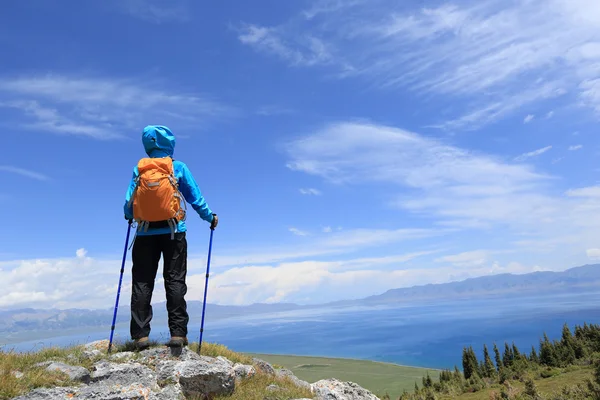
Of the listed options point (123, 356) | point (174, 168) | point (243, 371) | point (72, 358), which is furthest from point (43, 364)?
point (174, 168)

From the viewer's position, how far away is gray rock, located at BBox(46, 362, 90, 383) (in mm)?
5750

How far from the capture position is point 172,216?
23.1 ft

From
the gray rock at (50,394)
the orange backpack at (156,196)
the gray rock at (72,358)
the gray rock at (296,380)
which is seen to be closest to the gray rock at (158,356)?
the gray rock at (72,358)

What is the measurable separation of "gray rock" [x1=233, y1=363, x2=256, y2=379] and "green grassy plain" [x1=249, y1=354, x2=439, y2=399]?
11075 centimetres

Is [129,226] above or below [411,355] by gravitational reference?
above

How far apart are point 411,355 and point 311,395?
214 metres

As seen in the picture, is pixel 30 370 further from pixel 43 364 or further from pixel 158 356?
pixel 158 356

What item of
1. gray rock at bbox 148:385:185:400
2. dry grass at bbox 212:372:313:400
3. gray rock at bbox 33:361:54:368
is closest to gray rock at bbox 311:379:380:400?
dry grass at bbox 212:372:313:400

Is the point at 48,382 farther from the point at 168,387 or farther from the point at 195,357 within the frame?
the point at 195,357

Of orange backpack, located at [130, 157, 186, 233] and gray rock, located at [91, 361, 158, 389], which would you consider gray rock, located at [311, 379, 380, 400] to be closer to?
gray rock, located at [91, 361, 158, 389]

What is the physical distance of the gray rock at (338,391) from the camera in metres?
7.63

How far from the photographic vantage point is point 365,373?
475 ft

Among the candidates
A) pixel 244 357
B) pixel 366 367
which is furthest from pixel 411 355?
pixel 244 357

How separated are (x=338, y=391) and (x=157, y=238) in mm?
5128
